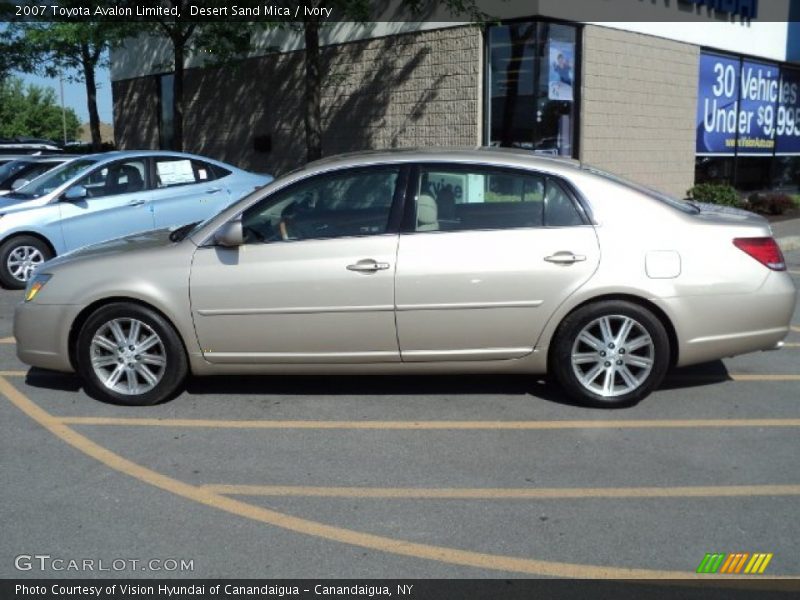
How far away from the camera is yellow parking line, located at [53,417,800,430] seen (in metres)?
5.12

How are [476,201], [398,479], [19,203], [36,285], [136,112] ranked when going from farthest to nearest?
[136,112], [19,203], [36,285], [476,201], [398,479]

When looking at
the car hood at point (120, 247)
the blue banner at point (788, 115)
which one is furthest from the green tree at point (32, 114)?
the car hood at point (120, 247)

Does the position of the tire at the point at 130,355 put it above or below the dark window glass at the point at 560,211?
below

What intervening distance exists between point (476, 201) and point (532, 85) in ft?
29.8

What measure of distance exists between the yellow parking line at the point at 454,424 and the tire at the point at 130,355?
277 millimetres

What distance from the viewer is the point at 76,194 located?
978cm

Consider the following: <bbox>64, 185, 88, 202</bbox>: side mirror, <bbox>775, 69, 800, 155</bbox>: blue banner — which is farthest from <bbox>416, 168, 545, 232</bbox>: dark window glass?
<bbox>775, 69, 800, 155</bbox>: blue banner

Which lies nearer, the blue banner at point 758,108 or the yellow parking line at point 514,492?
the yellow parking line at point 514,492

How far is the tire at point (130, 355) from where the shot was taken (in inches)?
213

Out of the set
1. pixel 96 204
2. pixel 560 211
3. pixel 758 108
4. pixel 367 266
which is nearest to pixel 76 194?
pixel 96 204

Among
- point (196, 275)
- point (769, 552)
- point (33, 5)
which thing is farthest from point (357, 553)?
point (33, 5)

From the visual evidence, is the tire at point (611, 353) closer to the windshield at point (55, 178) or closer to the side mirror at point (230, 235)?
the side mirror at point (230, 235)

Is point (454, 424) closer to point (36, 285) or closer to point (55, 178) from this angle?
point (36, 285)

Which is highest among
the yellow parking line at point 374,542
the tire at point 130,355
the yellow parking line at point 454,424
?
the tire at point 130,355
